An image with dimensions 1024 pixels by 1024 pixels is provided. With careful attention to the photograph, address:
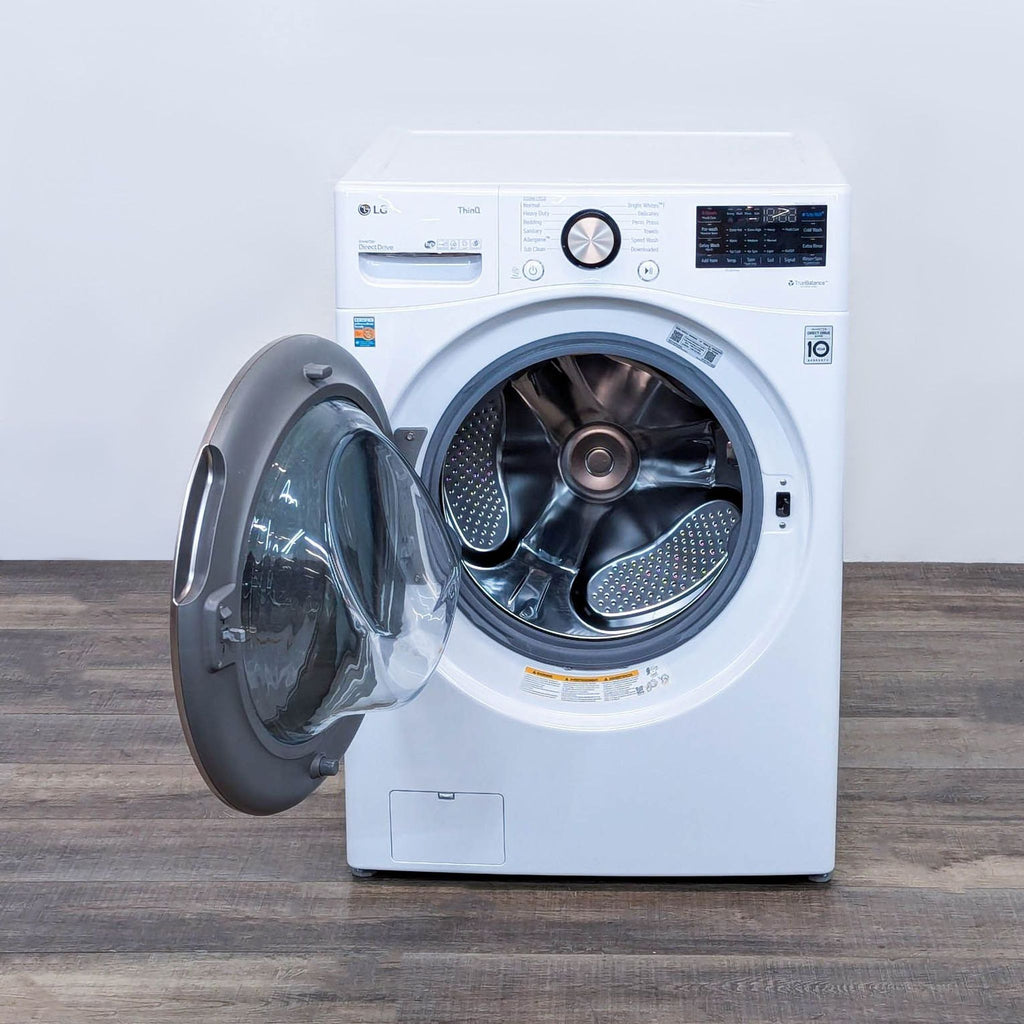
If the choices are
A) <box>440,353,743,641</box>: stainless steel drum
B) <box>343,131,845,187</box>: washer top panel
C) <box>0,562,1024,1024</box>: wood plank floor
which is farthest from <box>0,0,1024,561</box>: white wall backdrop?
<box>440,353,743,641</box>: stainless steel drum

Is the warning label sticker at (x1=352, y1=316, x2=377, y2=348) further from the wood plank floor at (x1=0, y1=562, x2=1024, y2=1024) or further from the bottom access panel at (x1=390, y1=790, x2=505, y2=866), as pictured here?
the wood plank floor at (x1=0, y1=562, x2=1024, y2=1024)

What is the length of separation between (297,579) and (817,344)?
62 cm

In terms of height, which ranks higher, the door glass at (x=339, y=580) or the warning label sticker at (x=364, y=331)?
the warning label sticker at (x=364, y=331)

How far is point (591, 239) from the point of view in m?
1.45

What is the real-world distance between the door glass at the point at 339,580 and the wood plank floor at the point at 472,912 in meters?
0.37

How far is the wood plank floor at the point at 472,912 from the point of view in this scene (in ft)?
5.02

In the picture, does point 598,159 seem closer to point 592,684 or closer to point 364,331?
point 364,331

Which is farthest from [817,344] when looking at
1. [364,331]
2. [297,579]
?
[297,579]

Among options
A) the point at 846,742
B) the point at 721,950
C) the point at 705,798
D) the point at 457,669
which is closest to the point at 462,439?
the point at 457,669

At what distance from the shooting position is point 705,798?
5.41 ft

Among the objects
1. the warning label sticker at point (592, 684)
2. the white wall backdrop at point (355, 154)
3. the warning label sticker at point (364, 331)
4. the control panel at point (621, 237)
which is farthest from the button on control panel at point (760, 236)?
the white wall backdrop at point (355, 154)

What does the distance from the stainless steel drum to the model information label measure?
11 cm

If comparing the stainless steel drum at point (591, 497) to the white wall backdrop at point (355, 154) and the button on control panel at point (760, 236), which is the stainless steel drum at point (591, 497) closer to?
the button on control panel at point (760, 236)

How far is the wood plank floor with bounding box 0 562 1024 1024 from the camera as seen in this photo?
153cm
